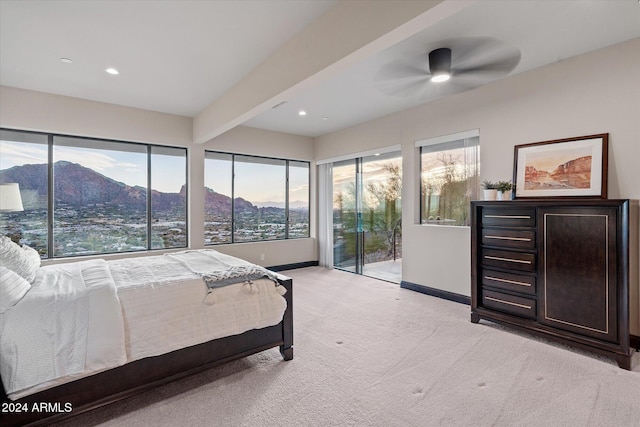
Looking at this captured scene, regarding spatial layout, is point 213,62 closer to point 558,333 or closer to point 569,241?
point 569,241

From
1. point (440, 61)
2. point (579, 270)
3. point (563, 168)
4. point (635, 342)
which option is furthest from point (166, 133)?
point (635, 342)

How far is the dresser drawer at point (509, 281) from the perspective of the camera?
300 centimetres

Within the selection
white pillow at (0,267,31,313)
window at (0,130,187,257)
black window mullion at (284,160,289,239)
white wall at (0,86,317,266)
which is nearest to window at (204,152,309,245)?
black window mullion at (284,160,289,239)

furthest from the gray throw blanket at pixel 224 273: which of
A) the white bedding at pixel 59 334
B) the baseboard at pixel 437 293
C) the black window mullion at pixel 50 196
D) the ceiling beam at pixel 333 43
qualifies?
the baseboard at pixel 437 293

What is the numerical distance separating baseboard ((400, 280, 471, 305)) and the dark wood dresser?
0.63m

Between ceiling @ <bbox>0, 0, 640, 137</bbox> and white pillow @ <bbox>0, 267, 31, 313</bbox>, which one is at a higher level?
ceiling @ <bbox>0, 0, 640, 137</bbox>

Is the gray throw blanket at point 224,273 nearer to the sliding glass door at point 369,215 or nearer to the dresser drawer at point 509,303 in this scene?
the dresser drawer at point 509,303

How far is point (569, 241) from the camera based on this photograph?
275 centimetres

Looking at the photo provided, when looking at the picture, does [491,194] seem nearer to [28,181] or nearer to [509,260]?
[509,260]

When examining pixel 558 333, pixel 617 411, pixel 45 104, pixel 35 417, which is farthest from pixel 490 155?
pixel 45 104

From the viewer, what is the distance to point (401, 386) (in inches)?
87.7

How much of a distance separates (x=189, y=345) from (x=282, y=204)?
14.0 ft

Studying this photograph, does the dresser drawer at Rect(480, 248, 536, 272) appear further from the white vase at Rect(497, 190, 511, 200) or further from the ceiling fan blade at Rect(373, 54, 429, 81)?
the ceiling fan blade at Rect(373, 54, 429, 81)

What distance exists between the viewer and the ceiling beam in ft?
5.90
